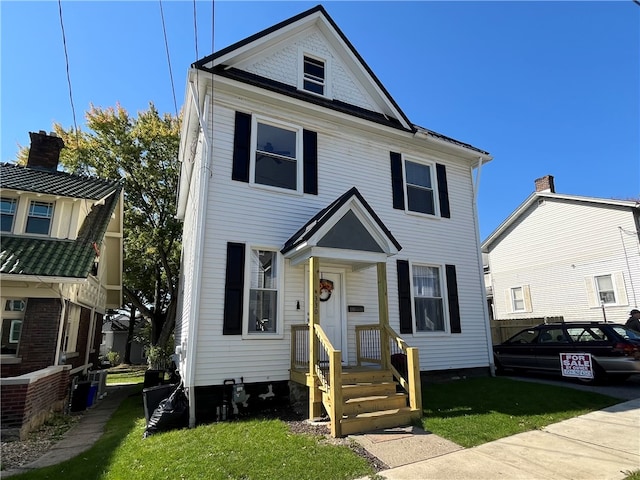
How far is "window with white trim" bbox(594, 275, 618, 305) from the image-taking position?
1567cm

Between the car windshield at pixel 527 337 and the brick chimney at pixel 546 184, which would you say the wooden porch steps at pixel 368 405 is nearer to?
the car windshield at pixel 527 337

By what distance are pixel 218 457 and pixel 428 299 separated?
22.4 feet

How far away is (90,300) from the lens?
1242 centimetres

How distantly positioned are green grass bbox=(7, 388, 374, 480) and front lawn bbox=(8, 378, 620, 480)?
12mm

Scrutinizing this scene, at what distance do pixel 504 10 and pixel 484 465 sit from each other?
9949mm

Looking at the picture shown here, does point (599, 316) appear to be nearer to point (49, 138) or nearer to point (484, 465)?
point (484, 465)

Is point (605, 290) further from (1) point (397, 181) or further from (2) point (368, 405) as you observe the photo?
(2) point (368, 405)

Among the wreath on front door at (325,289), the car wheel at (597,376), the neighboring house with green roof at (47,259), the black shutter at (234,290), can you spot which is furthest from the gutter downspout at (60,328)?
the car wheel at (597,376)

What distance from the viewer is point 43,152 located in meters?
12.0

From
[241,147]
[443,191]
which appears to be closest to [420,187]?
[443,191]

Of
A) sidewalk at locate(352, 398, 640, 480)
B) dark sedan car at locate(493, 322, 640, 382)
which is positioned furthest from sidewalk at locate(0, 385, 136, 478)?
dark sedan car at locate(493, 322, 640, 382)

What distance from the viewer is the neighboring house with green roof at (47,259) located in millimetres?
7941

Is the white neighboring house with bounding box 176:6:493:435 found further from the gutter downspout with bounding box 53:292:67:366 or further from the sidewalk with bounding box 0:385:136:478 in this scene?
the gutter downspout with bounding box 53:292:67:366

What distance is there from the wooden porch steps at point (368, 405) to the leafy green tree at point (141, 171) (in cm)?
1587
